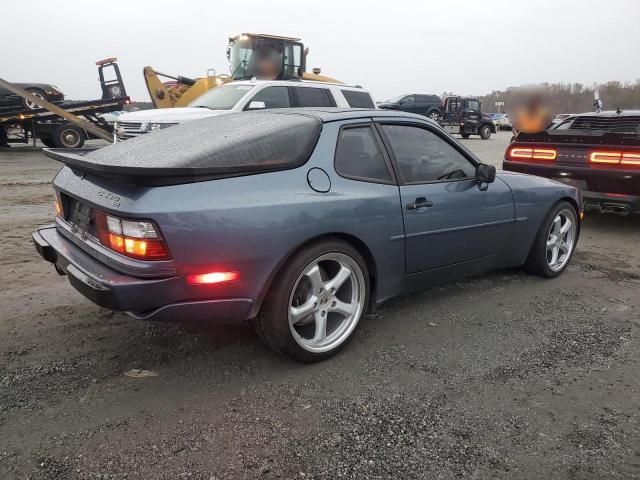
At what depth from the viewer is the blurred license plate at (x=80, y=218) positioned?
8.80 feet

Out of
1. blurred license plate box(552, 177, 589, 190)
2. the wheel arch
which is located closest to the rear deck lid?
the wheel arch

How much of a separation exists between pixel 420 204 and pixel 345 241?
620mm

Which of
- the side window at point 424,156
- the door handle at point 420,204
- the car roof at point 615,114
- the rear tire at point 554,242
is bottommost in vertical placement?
the rear tire at point 554,242

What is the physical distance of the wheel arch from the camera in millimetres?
2545

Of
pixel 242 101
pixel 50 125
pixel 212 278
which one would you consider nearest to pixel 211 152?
pixel 212 278

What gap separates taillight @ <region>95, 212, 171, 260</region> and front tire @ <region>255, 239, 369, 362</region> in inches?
24.7

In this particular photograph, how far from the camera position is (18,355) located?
281cm

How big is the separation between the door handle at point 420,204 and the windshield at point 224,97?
6.48 meters

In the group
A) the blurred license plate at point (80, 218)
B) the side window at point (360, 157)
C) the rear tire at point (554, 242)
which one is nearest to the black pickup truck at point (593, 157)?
the rear tire at point (554, 242)

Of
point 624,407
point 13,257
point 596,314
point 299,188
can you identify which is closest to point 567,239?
point 596,314

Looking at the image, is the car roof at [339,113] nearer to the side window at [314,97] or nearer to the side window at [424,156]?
the side window at [424,156]

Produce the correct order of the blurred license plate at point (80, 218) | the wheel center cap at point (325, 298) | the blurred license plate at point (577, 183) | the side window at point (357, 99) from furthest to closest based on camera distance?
1. the side window at point (357, 99)
2. the blurred license plate at point (577, 183)
3. the wheel center cap at point (325, 298)
4. the blurred license plate at point (80, 218)

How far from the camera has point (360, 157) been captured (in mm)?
3055

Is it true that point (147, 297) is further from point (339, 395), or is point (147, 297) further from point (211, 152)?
point (339, 395)
